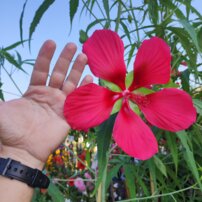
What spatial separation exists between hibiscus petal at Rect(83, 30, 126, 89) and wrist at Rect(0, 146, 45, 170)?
287 mm

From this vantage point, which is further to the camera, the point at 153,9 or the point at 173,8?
the point at 153,9

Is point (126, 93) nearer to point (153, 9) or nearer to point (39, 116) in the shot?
A: point (39, 116)

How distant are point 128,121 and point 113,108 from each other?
3cm

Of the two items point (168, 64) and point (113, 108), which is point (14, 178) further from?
point (168, 64)

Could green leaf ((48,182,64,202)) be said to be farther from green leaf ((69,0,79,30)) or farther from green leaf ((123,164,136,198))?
green leaf ((69,0,79,30))

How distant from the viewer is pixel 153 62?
61 centimetres

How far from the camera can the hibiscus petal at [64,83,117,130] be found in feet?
1.89

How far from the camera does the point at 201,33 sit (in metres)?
0.86

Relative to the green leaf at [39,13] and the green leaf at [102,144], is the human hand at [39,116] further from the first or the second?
the green leaf at [102,144]

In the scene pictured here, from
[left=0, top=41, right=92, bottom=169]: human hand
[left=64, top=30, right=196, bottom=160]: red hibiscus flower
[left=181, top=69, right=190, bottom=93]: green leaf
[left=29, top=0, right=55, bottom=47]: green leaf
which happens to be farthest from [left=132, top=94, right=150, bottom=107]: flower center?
[left=181, top=69, right=190, bottom=93]: green leaf

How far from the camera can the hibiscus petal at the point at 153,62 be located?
59cm

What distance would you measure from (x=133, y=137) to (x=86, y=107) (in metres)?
0.08

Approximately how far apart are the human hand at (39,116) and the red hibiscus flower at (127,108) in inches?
5.9

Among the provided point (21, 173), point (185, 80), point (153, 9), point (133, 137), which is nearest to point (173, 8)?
point (153, 9)
